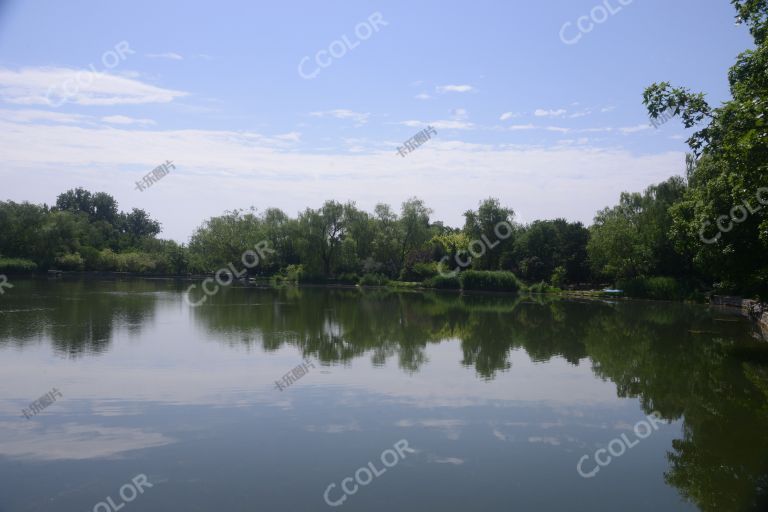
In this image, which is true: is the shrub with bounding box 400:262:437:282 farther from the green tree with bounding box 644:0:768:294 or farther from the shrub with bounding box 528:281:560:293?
the green tree with bounding box 644:0:768:294

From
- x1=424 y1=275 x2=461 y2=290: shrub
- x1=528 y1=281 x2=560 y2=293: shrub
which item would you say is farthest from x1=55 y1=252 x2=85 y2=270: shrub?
x1=528 y1=281 x2=560 y2=293: shrub

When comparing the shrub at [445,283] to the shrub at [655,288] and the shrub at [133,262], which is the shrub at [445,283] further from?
the shrub at [133,262]

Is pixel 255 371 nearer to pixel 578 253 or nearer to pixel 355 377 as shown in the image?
pixel 355 377

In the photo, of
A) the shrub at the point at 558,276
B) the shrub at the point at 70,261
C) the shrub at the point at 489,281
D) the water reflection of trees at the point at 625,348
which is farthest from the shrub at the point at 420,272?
the shrub at the point at 70,261

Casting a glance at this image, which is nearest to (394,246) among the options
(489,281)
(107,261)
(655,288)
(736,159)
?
(489,281)

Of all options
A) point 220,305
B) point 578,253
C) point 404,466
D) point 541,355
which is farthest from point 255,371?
point 578,253

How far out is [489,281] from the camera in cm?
5094

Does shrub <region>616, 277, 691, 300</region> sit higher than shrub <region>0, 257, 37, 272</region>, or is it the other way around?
shrub <region>0, 257, 37, 272</region>

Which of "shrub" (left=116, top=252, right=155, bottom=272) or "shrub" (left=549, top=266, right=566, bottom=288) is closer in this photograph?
"shrub" (left=549, top=266, right=566, bottom=288)

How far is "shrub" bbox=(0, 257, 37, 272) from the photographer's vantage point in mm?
55156

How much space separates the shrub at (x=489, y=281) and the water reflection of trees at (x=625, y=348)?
14.0 meters

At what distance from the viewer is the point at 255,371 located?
1400cm

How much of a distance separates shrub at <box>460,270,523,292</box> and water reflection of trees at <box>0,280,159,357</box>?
26982 millimetres

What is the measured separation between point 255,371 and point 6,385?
4.97m
